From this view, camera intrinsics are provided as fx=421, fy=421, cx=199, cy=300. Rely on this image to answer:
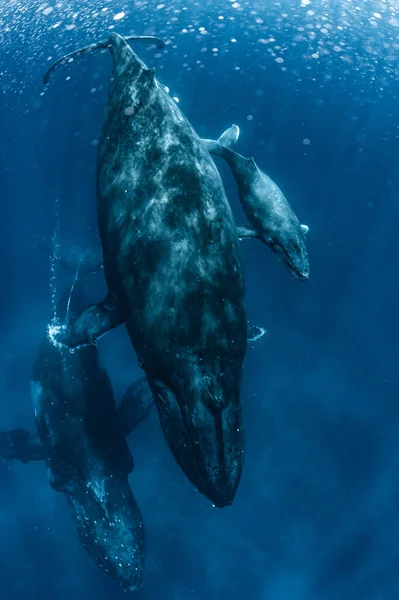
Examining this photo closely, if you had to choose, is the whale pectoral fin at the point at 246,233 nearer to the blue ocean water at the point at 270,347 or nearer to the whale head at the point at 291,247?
the whale head at the point at 291,247

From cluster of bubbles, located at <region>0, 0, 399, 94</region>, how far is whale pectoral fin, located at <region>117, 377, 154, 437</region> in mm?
17179

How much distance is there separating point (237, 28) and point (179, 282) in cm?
2368

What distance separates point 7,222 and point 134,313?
13.5 metres

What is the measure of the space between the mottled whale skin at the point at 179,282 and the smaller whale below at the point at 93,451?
5.37 m

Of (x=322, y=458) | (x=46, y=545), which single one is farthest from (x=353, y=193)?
(x=46, y=545)

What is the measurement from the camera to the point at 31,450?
13.3 meters

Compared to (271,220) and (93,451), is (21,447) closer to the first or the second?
(93,451)

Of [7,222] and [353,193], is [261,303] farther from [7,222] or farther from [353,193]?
[7,222]

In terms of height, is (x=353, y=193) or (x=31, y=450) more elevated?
(x=353, y=193)

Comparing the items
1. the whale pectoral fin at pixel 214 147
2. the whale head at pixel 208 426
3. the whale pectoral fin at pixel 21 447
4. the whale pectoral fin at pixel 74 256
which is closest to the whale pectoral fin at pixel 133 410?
the whale pectoral fin at pixel 21 447

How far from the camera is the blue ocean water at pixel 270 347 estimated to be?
42.4ft

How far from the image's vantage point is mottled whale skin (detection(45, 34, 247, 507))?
19.2 feet

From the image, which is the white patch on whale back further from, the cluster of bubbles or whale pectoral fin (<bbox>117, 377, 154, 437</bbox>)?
the cluster of bubbles

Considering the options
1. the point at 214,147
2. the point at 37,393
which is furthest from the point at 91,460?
the point at 214,147
